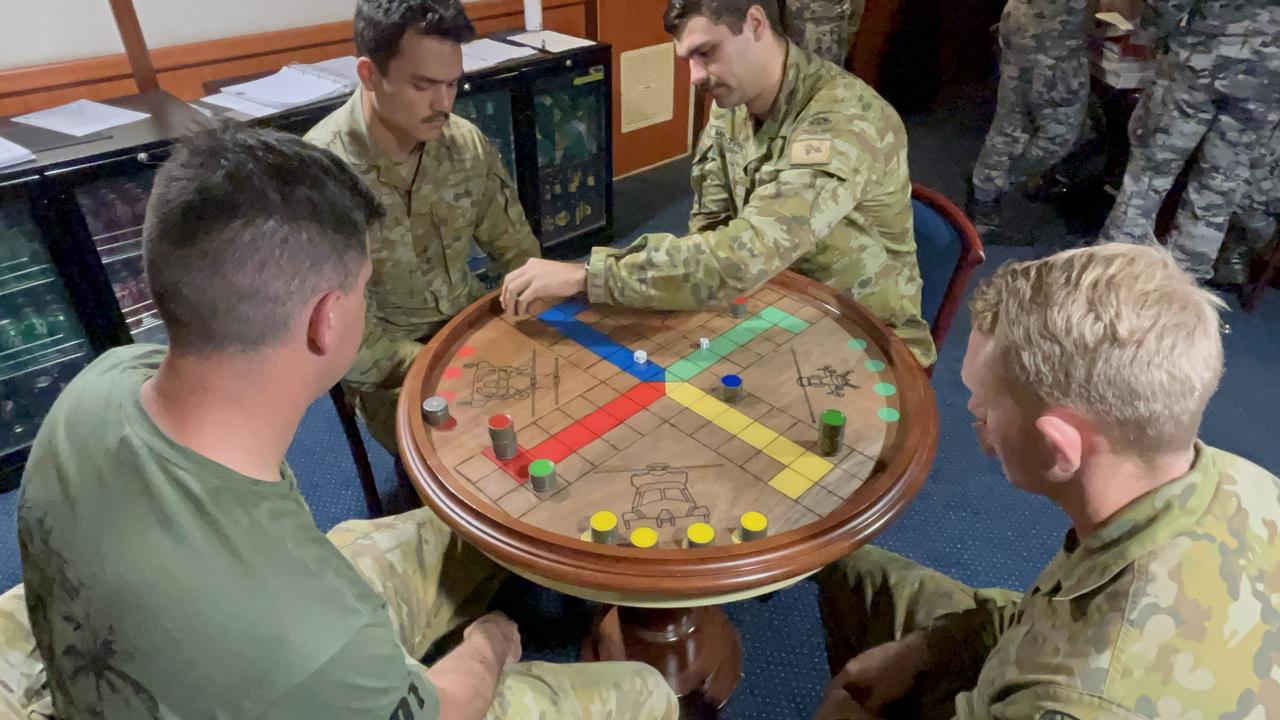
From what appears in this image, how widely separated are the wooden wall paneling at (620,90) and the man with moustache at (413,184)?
1.73 m

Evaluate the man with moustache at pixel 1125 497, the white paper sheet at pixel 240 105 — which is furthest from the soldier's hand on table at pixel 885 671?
the white paper sheet at pixel 240 105

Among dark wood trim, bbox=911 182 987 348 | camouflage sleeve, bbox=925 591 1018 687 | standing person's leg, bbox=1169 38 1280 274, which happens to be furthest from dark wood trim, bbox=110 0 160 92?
standing person's leg, bbox=1169 38 1280 274

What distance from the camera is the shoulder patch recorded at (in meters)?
1.54

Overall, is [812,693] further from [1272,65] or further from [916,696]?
[1272,65]

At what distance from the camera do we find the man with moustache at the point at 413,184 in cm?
170

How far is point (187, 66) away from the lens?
8.25 feet

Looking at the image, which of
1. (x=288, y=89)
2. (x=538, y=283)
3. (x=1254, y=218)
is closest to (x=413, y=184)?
(x=538, y=283)

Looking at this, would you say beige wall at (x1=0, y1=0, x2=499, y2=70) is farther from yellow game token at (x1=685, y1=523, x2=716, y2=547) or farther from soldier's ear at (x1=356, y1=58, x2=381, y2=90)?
yellow game token at (x1=685, y1=523, x2=716, y2=547)

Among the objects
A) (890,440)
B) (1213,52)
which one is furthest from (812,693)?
(1213,52)

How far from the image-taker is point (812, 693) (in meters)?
1.71

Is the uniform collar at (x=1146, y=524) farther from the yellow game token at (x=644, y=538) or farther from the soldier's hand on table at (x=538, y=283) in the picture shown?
the soldier's hand on table at (x=538, y=283)

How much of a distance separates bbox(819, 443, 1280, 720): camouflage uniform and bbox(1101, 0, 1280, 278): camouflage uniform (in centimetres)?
209

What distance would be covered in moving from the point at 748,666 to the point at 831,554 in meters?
0.80

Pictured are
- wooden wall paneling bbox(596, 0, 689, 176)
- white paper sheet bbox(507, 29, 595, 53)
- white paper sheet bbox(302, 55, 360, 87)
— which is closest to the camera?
white paper sheet bbox(302, 55, 360, 87)
